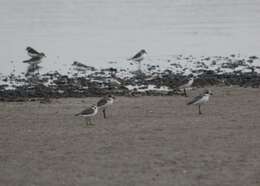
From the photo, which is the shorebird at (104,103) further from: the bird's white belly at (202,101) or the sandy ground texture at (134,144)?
the bird's white belly at (202,101)

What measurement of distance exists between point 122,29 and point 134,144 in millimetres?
31719

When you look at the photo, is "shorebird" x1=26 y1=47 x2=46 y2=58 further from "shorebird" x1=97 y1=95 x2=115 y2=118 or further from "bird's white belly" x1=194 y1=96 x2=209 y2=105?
"bird's white belly" x1=194 y1=96 x2=209 y2=105

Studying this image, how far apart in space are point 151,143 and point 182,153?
1.22 metres

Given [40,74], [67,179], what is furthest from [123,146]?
[40,74]

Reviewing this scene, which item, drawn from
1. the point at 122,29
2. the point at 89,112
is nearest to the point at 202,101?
the point at 89,112

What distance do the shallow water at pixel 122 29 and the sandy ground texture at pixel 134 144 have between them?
38.2 ft

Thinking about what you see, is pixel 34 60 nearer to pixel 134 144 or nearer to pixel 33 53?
pixel 33 53

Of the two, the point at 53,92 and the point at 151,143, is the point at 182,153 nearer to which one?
the point at 151,143

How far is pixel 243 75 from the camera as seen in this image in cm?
2869

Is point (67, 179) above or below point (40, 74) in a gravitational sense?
below

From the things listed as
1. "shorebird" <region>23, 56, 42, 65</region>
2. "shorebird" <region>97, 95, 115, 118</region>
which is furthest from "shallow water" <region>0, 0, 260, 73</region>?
"shorebird" <region>97, 95, 115, 118</region>

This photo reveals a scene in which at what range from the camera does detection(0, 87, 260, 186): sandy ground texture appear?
14719mm

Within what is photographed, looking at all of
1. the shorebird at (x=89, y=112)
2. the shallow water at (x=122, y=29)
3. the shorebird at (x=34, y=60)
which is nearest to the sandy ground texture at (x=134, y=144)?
the shorebird at (x=89, y=112)

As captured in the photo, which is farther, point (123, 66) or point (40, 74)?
point (123, 66)
